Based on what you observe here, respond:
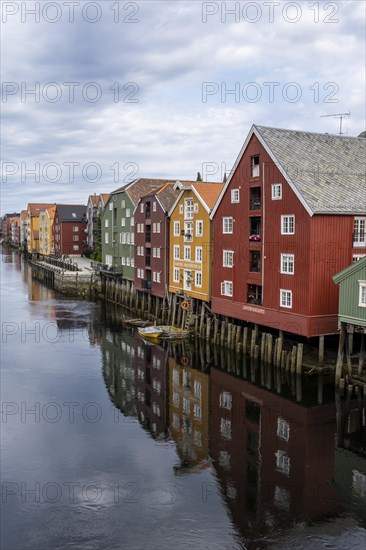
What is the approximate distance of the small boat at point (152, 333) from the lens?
146 ft

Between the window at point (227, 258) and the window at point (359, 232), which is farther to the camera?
the window at point (227, 258)

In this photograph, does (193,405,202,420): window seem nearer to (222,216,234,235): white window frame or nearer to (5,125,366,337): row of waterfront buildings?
(5,125,366,337): row of waterfront buildings

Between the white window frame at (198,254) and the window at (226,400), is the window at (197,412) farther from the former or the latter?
the white window frame at (198,254)

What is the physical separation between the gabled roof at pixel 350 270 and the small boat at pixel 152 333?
18.8 metres

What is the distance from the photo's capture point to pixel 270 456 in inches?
874

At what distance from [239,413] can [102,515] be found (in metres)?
11.4

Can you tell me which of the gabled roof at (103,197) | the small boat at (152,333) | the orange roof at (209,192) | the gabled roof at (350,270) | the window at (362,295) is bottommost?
the small boat at (152,333)

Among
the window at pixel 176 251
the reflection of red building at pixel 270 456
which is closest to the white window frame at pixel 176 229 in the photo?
the window at pixel 176 251

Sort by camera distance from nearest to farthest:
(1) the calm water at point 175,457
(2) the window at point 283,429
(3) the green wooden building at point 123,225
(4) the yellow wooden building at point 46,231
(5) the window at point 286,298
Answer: (1) the calm water at point 175,457 < (2) the window at point 283,429 < (5) the window at point 286,298 < (3) the green wooden building at point 123,225 < (4) the yellow wooden building at point 46,231

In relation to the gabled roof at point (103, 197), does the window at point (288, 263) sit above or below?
below

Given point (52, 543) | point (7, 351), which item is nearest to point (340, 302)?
point (52, 543)

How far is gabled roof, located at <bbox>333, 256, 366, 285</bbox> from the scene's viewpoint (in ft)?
91.6

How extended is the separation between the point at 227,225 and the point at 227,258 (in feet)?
8.15

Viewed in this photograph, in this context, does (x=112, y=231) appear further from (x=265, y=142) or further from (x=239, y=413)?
(x=239, y=413)
